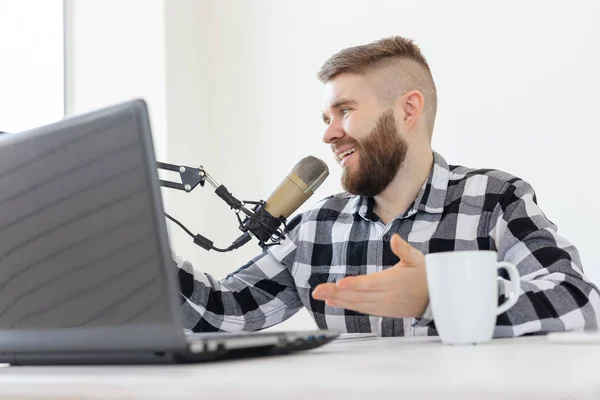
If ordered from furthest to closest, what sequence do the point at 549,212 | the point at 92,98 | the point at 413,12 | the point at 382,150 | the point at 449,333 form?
the point at 92,98
the point at 413,12
the point at 549,212
the point at 382,150
the point at 449,333

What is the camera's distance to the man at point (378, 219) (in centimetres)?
156

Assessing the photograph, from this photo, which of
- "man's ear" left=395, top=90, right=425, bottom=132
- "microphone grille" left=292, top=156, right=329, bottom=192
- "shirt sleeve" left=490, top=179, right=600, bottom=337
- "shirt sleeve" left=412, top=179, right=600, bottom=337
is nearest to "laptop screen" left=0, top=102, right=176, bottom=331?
"shirt sleeve" left=412, top=179, right=600, bottom=337

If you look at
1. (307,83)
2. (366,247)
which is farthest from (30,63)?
(366,247)

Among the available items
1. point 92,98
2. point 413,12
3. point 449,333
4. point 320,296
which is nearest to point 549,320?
point 449,333

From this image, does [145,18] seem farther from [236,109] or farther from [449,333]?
[449,333]

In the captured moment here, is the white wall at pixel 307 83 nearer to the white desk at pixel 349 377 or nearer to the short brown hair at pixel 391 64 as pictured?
the short brown hair at pixel 391 64

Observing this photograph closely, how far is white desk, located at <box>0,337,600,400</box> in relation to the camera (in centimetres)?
48

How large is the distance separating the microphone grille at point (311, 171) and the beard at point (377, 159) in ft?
0.65

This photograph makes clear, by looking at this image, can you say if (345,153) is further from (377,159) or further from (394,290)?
(394,290)

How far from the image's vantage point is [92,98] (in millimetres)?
2797

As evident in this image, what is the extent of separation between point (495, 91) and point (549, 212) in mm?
416

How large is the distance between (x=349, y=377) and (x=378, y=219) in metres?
1.23

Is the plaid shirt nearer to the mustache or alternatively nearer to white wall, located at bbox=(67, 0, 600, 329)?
the mustache

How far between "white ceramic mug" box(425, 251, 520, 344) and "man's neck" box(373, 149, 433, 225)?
0.86m
